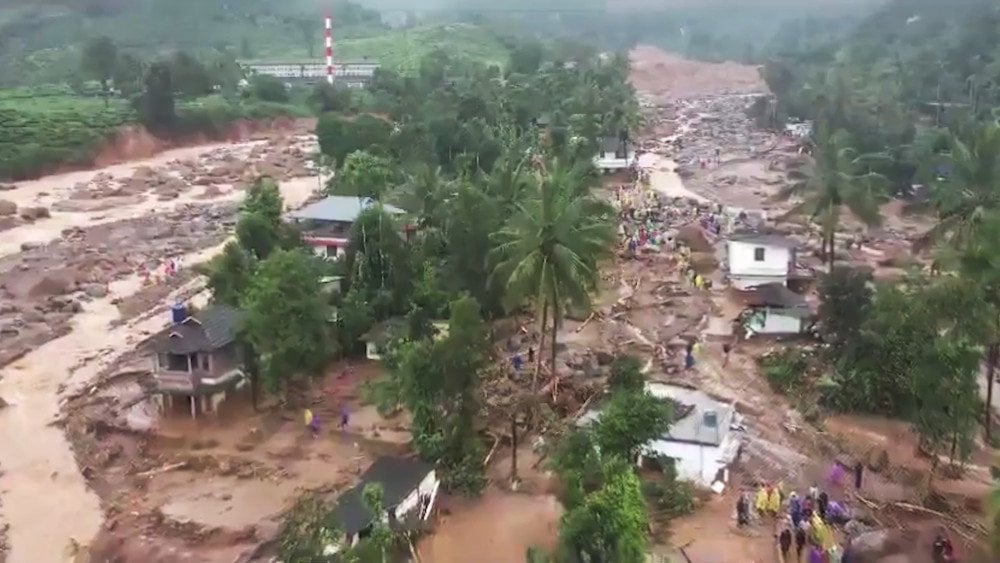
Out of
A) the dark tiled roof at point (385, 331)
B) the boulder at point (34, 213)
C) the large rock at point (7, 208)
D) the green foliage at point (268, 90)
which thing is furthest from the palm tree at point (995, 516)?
the green foliage at point (268, 90)

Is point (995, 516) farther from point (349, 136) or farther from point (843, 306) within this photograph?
point (349, 136)

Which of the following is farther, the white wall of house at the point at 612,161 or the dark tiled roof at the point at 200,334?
the white wall of house at the point at 612,161

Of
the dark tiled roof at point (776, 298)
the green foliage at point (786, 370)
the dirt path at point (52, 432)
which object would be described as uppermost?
the dark tiled roof at point (776, 298)

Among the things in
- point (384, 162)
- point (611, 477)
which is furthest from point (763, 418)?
point (384, 162)

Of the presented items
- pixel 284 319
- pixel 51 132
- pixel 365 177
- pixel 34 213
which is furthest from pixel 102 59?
pixel 284 319

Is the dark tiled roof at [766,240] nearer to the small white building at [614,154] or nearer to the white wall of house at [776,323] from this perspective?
the white wall of house at [776,323]

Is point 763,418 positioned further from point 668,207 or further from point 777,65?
point 777,65

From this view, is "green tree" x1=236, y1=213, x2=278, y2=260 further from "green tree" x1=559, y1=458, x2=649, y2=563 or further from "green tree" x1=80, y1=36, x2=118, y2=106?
"green tree" x1=80, y1=36, x2=118, y2=106
